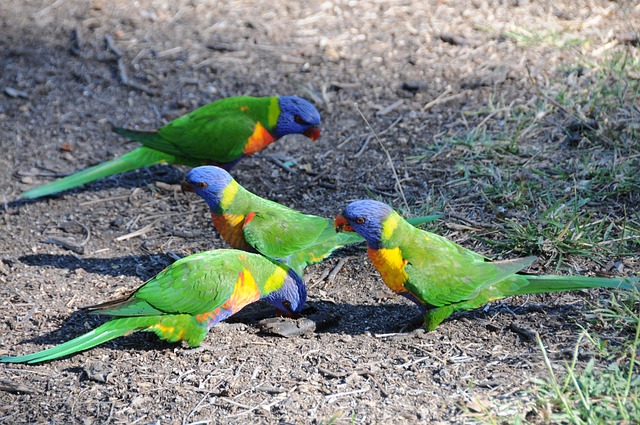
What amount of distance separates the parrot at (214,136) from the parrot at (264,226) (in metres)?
0.96

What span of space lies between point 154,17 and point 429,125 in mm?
3200

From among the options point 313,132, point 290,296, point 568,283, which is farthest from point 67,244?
point 568,283

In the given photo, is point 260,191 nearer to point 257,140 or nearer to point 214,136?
point 257,140

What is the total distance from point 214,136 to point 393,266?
6.55 ft

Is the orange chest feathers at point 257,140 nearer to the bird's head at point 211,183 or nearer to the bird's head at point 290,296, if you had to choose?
the bird's head at point 211,183

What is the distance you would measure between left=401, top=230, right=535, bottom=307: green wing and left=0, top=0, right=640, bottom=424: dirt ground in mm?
239

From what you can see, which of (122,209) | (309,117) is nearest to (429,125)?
(309,117)

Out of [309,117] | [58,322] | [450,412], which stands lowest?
[58,322]

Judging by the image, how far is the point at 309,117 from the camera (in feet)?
16.8

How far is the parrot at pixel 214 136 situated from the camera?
16.6ft

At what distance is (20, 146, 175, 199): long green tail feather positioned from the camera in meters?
5.04

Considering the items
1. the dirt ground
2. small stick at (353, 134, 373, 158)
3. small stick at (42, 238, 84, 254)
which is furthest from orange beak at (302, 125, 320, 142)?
small stick at (42, 238, 84, 254)

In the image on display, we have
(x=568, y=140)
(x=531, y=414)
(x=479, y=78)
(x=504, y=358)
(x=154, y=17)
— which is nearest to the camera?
(x=531, y=414)

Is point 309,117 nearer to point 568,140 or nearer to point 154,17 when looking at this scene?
point 568,140
